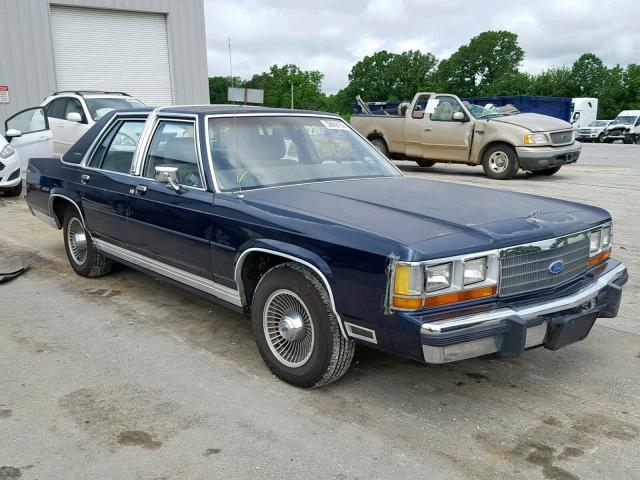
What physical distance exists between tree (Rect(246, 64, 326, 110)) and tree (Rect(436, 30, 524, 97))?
65.3 feet

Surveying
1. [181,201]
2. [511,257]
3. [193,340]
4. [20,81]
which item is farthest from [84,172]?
[20,81]

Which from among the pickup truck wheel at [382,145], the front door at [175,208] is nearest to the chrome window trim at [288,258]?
the front door at [175,208]

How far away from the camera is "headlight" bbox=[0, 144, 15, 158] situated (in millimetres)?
10444

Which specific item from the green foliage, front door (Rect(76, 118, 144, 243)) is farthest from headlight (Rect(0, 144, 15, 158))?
the green foliage

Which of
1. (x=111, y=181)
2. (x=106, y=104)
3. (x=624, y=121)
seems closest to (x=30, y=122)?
(x=106, y=104)

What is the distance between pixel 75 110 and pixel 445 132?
25.5ft

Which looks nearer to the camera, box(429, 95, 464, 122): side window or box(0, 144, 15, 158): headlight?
box(0, 144, 15, 158): headlight

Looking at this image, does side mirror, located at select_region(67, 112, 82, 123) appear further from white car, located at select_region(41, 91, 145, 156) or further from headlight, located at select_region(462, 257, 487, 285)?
headlight, located at select_region(462, 257, 487, 285)

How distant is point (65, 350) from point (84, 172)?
6.04 ft

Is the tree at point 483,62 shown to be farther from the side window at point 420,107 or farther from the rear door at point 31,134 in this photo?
the rear door at point 31,134

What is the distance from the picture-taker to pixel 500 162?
12781mm

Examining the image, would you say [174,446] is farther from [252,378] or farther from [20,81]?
[20,81]

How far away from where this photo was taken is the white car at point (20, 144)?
34.5 feet

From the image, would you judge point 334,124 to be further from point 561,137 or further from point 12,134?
point 561,137
